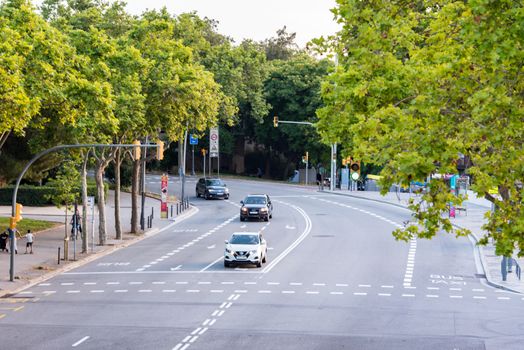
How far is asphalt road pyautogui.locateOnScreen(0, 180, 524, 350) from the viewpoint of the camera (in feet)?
94.0

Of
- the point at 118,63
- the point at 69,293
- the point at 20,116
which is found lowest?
the point at 69,293

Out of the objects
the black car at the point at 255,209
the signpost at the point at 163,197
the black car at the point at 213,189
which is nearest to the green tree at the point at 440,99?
the signpost at the point at 163,197

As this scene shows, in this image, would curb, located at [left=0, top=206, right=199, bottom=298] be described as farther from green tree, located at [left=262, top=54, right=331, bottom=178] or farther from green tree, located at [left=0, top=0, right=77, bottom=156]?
green tree, located at [left=262, top=54, right=331, bottom=178]

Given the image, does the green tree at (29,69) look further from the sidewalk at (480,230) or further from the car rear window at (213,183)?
the car rear window at (213,183)

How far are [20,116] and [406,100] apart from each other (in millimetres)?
17717

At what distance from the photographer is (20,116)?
123 feet

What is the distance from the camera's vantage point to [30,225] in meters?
64.2

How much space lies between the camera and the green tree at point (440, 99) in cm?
1930

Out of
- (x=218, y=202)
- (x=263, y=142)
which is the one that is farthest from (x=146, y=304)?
Answer: (x=263, y=142)

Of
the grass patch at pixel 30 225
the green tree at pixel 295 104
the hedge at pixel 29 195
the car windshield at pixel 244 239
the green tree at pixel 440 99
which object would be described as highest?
the green tree at pixel 295 104

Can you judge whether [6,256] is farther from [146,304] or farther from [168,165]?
[168,165]

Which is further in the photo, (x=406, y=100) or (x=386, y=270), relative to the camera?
(x=386, y=270)

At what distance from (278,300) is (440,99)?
54.7ft

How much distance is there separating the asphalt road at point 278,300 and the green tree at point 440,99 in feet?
23.6
